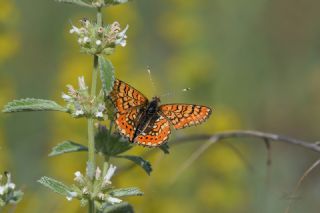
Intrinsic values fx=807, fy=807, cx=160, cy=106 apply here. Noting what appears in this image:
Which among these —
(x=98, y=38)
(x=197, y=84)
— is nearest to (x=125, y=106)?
(x=98, y=38)

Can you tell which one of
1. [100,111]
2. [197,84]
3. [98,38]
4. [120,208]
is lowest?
[120,208]

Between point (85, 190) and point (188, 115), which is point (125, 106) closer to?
point (188, 115)

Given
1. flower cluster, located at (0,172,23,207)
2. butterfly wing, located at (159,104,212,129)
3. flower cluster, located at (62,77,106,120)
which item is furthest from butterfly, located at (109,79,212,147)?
flower cluster, located at (0,172,23,207)

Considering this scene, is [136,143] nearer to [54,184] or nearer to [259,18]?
[54,184]

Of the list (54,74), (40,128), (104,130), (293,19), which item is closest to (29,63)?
(54,74)

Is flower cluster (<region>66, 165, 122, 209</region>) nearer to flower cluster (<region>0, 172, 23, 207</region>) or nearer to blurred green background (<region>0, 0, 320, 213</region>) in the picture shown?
flower cluster (<region>0, 172, 23, 207</region>)
